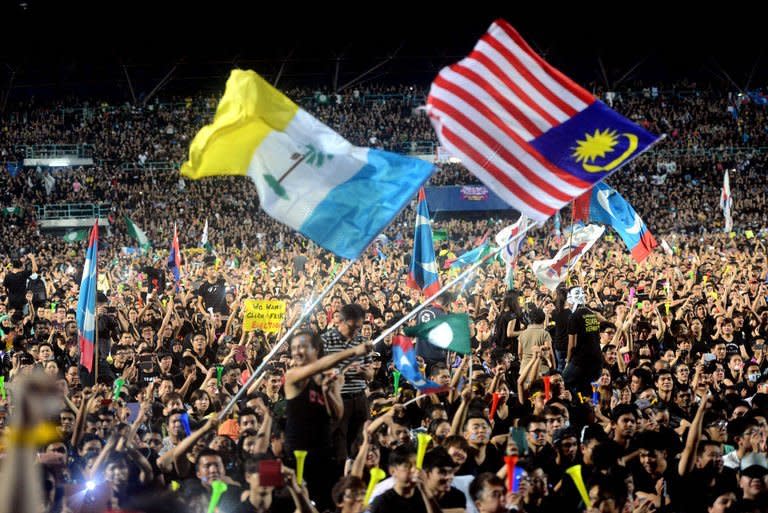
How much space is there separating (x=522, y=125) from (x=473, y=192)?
36.7 m

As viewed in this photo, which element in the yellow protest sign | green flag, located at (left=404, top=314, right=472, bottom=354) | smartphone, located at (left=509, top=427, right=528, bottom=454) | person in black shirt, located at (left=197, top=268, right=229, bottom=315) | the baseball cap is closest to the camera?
the baseball cap

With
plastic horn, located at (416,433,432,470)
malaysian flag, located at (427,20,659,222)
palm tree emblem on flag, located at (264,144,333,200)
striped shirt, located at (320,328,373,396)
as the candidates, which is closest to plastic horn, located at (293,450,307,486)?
plastic horn, located at (416,433,432,470)

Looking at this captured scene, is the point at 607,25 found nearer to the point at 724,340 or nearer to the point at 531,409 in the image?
the point at 724,340

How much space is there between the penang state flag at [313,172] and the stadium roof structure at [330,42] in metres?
31.9

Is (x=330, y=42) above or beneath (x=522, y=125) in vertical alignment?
above

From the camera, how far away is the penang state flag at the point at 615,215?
12.0m

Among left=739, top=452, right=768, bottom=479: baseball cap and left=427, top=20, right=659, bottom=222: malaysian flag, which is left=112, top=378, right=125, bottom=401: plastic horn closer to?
left=427, top=20, right=659, bottom=222: malaysian flag

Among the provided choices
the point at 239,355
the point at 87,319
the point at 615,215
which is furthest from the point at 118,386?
the point at 615,215

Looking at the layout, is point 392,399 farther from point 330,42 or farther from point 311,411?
point 330,42

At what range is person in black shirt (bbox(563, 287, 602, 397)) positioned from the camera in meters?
9.20

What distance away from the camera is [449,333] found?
6.31 m

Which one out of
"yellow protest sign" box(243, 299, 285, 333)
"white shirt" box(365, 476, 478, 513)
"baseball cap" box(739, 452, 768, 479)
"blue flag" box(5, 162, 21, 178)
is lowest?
"baseball cap" box(739, 452, 768, 479)

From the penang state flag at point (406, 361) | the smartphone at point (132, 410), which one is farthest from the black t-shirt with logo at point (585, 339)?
the smartphone at point (132, 410)

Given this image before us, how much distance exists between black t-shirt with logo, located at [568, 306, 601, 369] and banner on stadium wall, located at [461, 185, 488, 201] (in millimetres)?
33287
